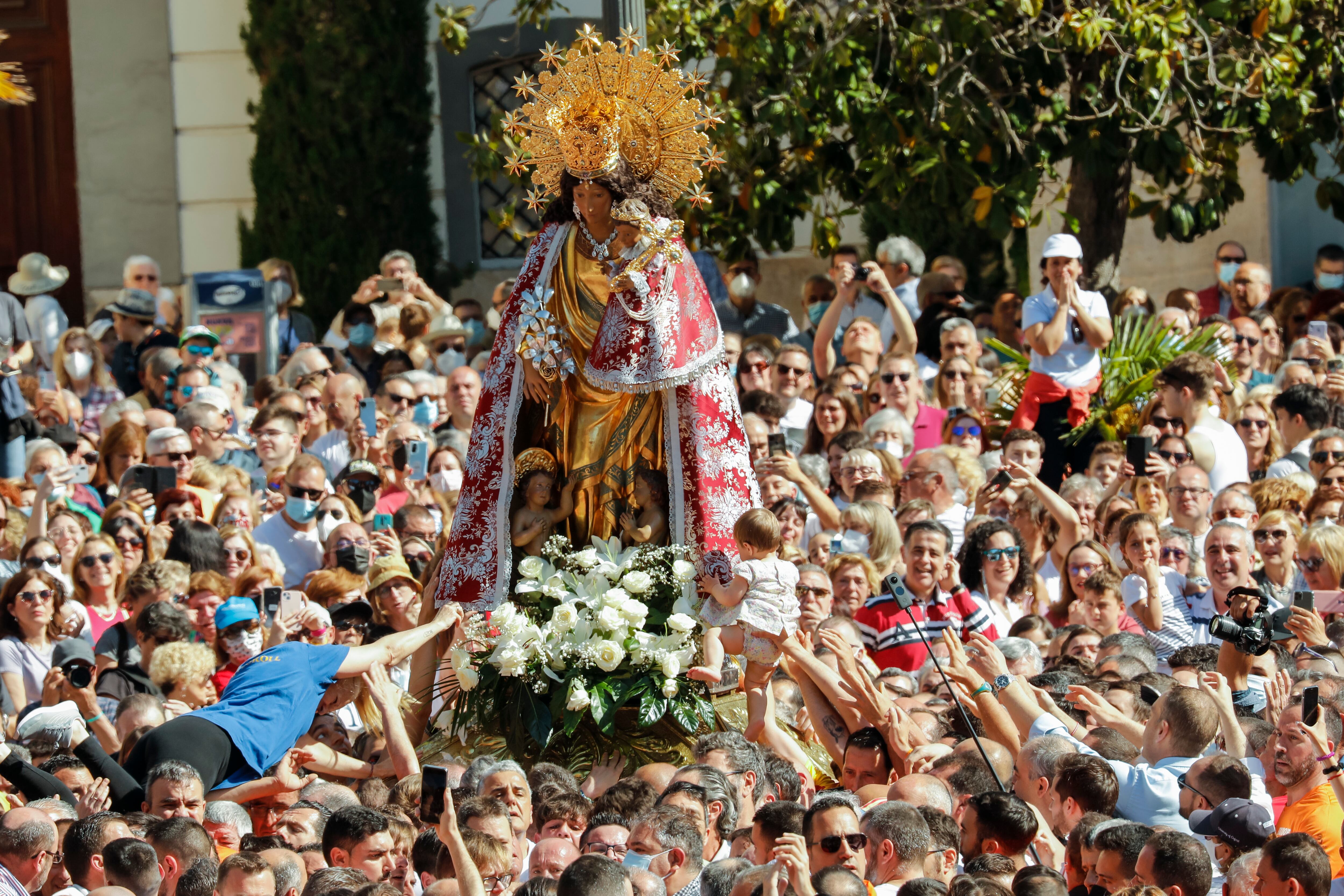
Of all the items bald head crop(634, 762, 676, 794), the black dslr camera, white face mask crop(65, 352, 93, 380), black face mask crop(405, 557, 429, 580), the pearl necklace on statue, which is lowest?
bald head crop(634, 762, 676, 794)

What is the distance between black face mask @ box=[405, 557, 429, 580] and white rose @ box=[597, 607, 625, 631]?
2.25 meters

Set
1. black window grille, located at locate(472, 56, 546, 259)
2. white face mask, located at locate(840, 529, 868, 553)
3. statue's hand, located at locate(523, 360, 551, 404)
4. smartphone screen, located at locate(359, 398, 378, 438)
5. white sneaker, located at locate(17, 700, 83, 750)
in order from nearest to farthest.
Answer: white sneaker, located at locate(17, 700, 83, 750)
statue's hand, located at locate(523, 360, 551, 404)
white face mask, located at locate(840, 529, 868, 553)
smartphone screen, located at locate(359, 398, 378, 438)
black window grille, located at locate(472, 56, 546, 259)

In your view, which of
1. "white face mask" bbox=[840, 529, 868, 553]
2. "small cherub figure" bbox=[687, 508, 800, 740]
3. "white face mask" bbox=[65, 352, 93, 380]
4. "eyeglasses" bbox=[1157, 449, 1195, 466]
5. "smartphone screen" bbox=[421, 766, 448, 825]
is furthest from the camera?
"white face mask" bbox=[65, 352, 93, 380]

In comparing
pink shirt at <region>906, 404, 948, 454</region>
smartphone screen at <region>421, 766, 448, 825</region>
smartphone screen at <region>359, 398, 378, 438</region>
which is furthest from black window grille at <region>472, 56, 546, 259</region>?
smartphone screen at <region>421, 766, 448, 825</region>

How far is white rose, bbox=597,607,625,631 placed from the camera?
7887 millimetres

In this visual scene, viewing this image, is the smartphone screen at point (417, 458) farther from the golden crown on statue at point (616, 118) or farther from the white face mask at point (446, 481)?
the golden crown on statue at point (616, 118)

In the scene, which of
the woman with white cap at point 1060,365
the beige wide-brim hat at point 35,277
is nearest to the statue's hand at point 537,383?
the woman with white cap at point 1060,365

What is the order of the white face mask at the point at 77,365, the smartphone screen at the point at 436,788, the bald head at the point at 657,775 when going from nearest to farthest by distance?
the smartphone screen at the point at 436,788, the bald head at the point at 657,775, the white face mask at the point at 77,365

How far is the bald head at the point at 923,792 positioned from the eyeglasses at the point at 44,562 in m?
4.79

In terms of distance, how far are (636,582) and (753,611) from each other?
476 mm

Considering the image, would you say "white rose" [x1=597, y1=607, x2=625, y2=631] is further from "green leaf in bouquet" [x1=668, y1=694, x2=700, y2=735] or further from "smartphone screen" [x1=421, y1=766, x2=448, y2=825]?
"smartphone screen" [x1=421, y1=766, x2=448, y2=825]

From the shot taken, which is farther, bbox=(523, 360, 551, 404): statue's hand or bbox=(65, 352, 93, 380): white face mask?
bbox=(65, 352, 93, 380): white face mask

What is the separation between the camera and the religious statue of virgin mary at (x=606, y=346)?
26.4ft

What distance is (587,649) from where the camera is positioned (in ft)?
26.0
